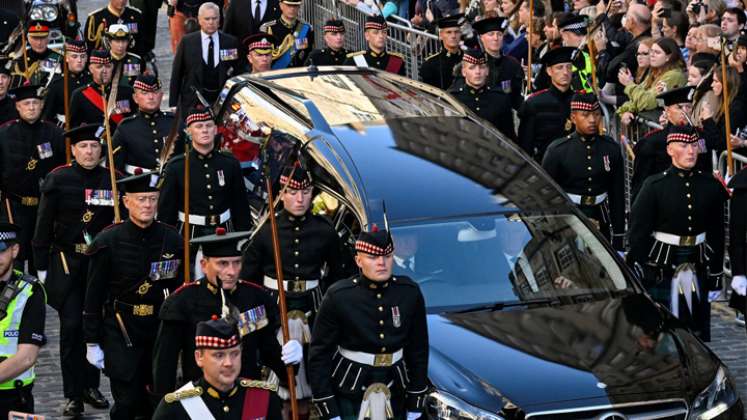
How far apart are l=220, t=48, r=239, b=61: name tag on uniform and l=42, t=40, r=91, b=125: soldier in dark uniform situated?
4.55ft

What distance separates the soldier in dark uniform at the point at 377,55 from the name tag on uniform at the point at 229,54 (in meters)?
1.36

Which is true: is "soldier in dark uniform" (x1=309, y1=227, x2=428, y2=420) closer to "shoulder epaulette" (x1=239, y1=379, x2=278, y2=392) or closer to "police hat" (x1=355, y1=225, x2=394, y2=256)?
"police hat" (x1=355, y1=225, x2=394, y2=256)

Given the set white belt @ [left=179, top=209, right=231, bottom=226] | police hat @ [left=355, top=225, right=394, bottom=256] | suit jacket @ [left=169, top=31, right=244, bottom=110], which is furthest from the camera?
suit jacket @ [left=169, top=31, right=244, bottom=110]

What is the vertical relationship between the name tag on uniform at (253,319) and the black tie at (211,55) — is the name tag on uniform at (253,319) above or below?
below

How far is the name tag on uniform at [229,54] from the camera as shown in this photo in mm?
17766

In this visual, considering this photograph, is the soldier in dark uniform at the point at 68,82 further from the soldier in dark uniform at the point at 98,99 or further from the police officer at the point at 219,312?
the police officer at the point at 219,312

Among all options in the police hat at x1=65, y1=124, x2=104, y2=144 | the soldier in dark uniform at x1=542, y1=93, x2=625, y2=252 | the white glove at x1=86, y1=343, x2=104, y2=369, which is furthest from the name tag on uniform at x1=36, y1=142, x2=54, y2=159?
the soldier in dark uniform at x1=542, y1=93, x2=625, y2=252

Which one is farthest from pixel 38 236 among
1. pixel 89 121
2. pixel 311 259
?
pixel 89 121

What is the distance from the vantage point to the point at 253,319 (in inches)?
386

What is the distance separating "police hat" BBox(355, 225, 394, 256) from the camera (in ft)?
31.3

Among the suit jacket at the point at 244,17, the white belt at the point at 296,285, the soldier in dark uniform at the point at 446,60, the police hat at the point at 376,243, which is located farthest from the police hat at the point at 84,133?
the suit jacket at the point at 244,17

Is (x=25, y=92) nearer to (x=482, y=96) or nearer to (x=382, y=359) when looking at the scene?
(x=482, y=96)

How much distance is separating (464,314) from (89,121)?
6.56 meters

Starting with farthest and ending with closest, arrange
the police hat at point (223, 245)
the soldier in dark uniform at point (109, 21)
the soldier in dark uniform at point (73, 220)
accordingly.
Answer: the soldier in dark uniform at point (109, 21), the soldier in dark uniform at point (73, 220), the police hat at point (223, 245)
